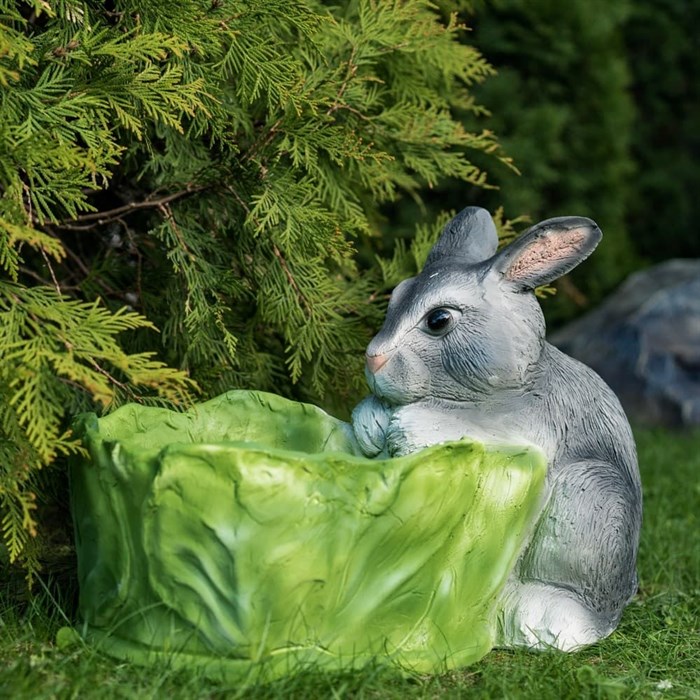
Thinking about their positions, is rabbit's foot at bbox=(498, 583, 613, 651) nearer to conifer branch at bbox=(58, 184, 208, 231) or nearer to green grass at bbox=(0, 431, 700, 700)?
green grass at bbox=(0, 431, 700, 700)

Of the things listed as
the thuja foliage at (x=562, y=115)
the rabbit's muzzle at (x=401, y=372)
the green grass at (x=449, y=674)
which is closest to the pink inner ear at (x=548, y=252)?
the rabbit's muzzle at (x=401, y=372)

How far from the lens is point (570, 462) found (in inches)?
107

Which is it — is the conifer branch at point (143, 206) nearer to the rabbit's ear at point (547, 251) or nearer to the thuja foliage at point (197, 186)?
the thuja foliage at point (197, 186)

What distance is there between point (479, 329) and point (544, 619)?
0.71 m

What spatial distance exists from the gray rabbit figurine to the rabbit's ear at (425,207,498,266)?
0.18 meters

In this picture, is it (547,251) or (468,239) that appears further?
(468,239)

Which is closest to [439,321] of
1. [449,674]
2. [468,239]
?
[468,239]

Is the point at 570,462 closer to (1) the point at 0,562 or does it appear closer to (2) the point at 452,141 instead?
(2) the point at 452,141

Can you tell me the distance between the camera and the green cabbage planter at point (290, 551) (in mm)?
2236

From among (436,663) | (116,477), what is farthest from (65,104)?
(436,663)

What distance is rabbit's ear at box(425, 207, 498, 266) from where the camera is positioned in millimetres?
2895

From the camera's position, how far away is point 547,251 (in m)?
2.65

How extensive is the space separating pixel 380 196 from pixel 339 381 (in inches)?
26.1

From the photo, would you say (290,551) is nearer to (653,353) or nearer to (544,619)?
(544,619)
